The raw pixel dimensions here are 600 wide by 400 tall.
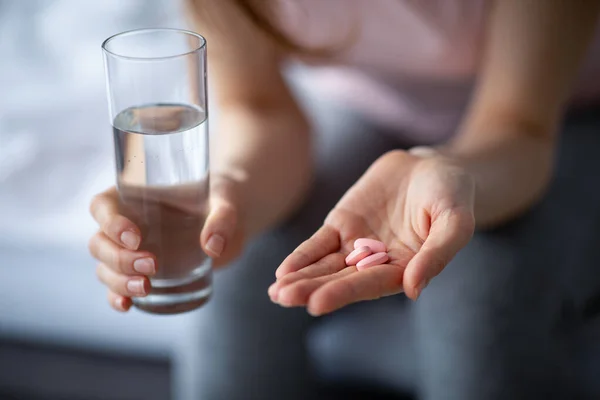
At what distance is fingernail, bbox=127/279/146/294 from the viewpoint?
614mm

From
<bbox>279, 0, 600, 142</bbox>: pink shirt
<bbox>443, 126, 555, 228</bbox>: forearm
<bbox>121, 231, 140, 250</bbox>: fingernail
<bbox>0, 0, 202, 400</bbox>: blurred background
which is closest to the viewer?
<bbox>121, 231, 140, 250</bbox>: fingernail

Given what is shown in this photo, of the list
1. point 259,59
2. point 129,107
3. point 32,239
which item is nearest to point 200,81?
point 129,107

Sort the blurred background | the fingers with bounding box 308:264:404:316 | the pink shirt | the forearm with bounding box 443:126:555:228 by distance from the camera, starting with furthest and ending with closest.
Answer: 1. the blurred background
2. the pink shirt
3. the forearm with bounding box 443:126:555:228
4. the fingers with bounding box 308:264:404:316

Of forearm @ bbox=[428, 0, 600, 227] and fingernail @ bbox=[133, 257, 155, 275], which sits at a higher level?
forearm @ bbox=[428, 0, 600, 227]

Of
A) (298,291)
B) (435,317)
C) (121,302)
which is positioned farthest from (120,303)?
(435,317)

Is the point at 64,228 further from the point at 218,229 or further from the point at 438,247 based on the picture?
the point at 438,247

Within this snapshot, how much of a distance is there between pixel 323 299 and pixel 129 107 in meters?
0.23

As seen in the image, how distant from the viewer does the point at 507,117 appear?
80cm

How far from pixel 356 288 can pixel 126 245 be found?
208 millimetres

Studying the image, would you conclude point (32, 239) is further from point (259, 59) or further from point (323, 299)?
point (323, 299)

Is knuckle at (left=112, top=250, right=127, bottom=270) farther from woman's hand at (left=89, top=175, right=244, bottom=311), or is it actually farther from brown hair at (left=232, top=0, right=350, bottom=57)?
brown hair at (left=232, top=0, right=350, bottom=57)

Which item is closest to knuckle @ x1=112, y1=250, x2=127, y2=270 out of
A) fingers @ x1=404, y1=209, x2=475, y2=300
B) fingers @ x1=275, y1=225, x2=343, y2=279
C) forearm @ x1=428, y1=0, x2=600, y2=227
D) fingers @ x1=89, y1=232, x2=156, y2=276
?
fingers @ x1=89, y1=232, x2=156, y2=276

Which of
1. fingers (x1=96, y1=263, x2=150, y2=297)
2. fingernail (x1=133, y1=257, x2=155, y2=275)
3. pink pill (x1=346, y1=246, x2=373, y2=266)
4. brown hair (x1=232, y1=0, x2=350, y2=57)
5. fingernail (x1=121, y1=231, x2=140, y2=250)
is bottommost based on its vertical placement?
fingers (x1=96, y1=263, x2=150, y2=297)

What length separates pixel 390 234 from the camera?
22.2 inches
